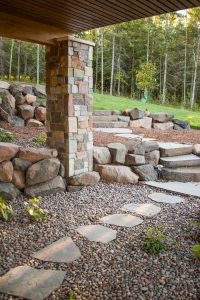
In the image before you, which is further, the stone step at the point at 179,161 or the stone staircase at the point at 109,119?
the stone staircase at the point at 109,119

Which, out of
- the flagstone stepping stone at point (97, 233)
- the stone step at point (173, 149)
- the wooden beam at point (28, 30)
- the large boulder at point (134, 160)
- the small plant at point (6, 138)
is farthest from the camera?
the stone step at point (173, 149)

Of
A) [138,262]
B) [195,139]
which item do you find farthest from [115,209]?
[195,139]

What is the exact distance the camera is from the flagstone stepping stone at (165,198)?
14.8 feet

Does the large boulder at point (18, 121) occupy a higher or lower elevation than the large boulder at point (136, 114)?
lower

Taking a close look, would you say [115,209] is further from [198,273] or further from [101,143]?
[101,143]

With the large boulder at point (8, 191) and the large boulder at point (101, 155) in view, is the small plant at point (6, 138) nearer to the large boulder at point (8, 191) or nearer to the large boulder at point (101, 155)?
the large boulder at point (8, 191)

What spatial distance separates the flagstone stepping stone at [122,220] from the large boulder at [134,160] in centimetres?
180

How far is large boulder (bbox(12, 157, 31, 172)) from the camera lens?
4453 mm

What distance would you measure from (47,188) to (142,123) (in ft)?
16.6

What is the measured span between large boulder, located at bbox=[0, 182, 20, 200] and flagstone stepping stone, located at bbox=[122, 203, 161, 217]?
62.9 inches

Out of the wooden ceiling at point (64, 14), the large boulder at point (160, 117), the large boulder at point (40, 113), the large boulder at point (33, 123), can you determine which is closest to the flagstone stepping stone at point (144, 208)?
the wooden ceiling at point (64, 14)

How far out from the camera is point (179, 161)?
583 cm

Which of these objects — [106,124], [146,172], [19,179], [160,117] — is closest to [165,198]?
[146,172]

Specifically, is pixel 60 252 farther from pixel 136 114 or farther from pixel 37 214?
pixel 136 114
